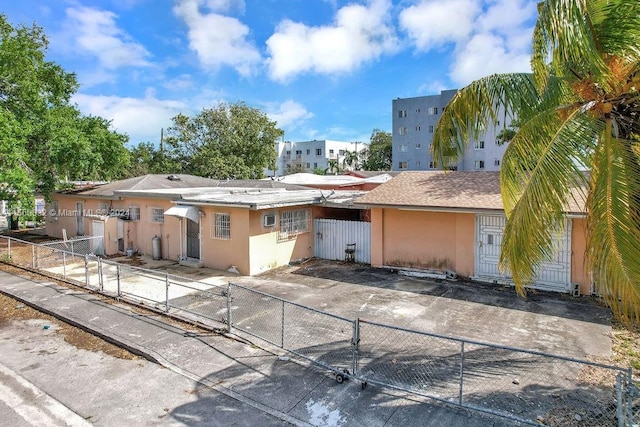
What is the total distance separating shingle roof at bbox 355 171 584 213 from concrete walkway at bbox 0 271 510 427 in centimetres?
795

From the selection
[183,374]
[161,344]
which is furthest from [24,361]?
[183,374]

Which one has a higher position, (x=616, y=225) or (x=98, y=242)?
(x=616, y=225)

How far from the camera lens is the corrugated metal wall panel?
16406 mm

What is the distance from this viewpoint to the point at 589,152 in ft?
18.1

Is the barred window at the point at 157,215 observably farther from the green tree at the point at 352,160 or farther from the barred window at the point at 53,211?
the green tree at the point at 352,160

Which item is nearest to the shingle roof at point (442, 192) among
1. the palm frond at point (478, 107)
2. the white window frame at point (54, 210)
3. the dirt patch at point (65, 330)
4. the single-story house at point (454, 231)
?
the single-story house at point (454, 231)

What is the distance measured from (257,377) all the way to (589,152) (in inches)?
245

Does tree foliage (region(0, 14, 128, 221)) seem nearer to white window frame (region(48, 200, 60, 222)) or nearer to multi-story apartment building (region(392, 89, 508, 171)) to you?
white window frame (region(48, 200, 60, 222))

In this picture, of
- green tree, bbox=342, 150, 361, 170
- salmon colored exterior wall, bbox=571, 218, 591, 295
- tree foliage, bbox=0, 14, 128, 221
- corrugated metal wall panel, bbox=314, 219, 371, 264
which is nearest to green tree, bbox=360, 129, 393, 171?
green tree, bbox=342, 150, 361, 170

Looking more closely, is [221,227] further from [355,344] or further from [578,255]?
[578,255]

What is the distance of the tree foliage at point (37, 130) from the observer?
17.2 meters

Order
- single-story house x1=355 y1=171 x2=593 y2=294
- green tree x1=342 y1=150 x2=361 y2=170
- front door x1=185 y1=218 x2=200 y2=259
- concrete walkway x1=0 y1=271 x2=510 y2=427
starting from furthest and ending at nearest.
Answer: green tree x1=342 y1=150 x2=361 y2=170 → front door x1=185 y1=218 x2=200 y2=259 → single-story house x1=355 y1=171 x2=593 y2=294 → concrete walkway x1=0 y1=271 x2=510 y2=427

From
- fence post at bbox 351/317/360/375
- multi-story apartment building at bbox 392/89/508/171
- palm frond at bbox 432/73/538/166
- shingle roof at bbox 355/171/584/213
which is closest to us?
fence post at bbox 351/317/360/375

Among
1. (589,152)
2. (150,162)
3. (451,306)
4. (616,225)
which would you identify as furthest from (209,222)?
(150,162)
